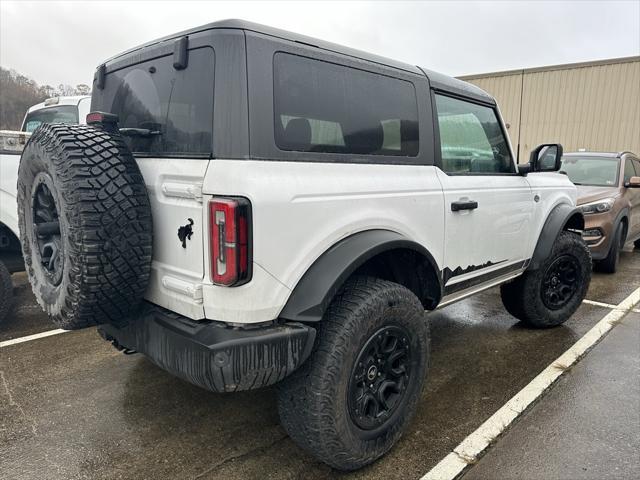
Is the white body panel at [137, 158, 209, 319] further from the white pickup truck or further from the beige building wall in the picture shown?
the beige building wall

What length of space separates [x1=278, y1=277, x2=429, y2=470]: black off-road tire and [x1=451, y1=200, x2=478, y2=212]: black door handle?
74 cm

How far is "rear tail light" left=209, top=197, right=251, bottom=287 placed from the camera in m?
1.77

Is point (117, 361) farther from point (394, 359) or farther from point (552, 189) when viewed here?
point (552, 189)

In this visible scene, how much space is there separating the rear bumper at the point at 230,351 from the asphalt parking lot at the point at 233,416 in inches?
26.4

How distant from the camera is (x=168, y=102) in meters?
2.18

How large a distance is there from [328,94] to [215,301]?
1.10m

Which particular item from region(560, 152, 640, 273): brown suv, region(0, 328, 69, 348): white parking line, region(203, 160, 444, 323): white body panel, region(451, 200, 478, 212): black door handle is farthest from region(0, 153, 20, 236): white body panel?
region(560, 152, 640, 273): brown suv

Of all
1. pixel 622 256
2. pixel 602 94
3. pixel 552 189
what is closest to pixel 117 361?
pixel 552 189

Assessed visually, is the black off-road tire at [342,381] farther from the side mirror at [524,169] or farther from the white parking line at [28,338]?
the white parking line at [28,338]

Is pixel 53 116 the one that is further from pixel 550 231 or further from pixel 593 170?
pixel 593 170

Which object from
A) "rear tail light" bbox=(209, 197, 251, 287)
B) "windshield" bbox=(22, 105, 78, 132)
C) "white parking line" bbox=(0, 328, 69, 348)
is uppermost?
"windshield" bbox=(22, 105, 78, 132)

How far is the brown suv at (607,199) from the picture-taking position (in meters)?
6.06

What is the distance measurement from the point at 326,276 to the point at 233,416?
1300 mm

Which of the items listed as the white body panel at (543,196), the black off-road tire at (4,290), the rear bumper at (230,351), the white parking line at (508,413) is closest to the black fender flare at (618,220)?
the white parking line at (508,413)
